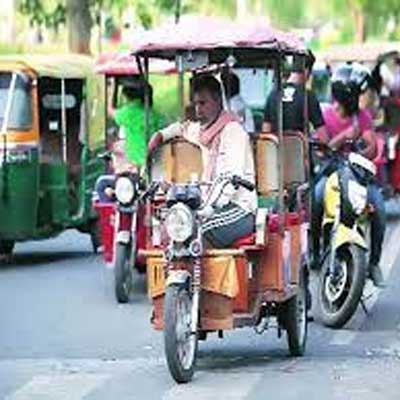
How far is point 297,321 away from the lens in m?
9.78

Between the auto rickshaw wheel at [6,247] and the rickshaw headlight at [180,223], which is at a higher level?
the rickshaw headlight at [180,223]

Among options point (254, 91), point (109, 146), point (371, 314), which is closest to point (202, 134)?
point (371, 314)

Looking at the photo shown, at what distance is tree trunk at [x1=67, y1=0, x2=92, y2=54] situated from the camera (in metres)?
24.5

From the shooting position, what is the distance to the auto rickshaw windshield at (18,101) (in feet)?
48.8

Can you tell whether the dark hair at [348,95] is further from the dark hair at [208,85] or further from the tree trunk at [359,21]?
the tree trunk at [359,21]

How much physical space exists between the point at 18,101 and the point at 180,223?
21.2 feet

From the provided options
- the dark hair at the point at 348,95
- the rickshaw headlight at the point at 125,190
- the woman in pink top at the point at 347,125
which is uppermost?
the dark hair at the point at 348,95

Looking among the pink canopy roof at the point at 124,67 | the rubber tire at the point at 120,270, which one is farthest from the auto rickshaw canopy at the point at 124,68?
the rubber tire at the point at 120,270

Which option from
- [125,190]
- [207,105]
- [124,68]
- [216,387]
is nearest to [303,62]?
[207,105]

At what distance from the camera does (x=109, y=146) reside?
52.2 feet

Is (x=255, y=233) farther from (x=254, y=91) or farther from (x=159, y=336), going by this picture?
(x=254, y=91)

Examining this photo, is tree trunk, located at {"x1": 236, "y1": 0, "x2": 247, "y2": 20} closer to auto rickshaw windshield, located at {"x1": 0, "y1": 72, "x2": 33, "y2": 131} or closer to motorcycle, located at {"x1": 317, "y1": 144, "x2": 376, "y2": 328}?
auto rickshaw windshield, located at {"x1": 0, "y1": 72, "x2": 33, "y2": 131}

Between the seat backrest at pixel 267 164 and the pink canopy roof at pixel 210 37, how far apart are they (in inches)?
23.5

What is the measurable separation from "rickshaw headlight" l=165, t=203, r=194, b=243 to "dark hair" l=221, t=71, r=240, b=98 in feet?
5.28
